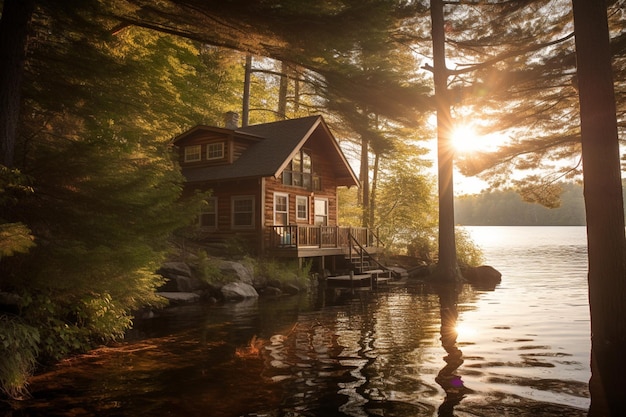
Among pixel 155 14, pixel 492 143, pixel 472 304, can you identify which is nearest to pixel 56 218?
pixel 155 14

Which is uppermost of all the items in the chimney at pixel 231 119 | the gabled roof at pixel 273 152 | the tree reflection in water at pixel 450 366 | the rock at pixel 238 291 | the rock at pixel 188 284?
the chimney at pixel 231 119

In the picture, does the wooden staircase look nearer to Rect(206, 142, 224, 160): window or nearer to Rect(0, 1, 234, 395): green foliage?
Rect(206, 142, 224, 160): window

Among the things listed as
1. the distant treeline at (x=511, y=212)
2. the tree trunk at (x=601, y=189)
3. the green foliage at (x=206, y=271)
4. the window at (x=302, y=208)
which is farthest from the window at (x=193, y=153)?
the distant treeline at (x=511, y=212)

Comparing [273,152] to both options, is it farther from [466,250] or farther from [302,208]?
[466,250]

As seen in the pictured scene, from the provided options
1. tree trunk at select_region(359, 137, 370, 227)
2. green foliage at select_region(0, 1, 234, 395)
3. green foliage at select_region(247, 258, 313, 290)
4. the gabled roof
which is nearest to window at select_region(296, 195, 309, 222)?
the gabled roof

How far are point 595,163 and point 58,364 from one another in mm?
9236

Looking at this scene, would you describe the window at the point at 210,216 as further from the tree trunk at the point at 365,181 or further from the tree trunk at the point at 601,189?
the tree trunk at the point at 601,189

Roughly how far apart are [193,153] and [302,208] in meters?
6.70

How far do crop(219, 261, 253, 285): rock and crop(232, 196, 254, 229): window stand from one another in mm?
5025

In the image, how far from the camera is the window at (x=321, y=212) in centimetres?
2681

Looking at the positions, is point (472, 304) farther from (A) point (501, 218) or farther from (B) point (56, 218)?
(A) point (501, 218)

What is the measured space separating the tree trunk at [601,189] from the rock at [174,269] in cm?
1276

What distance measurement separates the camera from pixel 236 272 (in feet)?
60.1

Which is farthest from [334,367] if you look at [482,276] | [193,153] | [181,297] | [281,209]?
[193,153]
